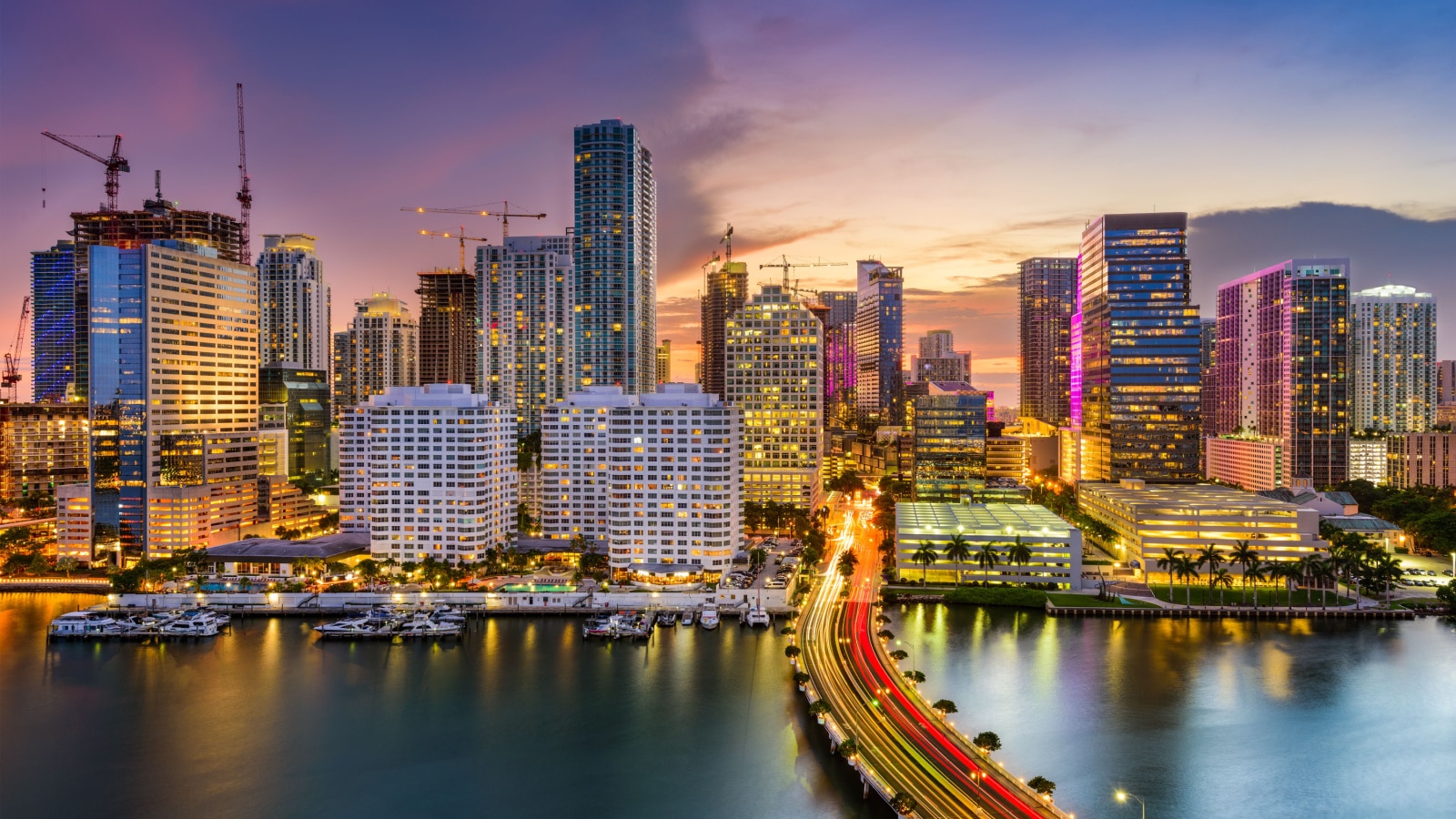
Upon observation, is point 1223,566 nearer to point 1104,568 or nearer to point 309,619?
point 1104,568

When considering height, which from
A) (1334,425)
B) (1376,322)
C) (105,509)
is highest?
(1376,322)

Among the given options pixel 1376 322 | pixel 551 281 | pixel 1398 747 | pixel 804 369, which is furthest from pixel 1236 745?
pixel 1376 322

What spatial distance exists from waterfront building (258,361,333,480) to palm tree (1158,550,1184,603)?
113 meters

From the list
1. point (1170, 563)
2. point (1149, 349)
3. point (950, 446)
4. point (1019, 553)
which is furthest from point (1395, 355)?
point (1019, 553)

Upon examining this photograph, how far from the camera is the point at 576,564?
8825 centimetres

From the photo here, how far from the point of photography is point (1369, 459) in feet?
461

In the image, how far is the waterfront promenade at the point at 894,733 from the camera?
1539 inches

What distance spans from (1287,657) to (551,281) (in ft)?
368

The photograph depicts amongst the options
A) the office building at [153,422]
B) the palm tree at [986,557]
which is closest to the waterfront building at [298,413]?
the office building at [153,422]

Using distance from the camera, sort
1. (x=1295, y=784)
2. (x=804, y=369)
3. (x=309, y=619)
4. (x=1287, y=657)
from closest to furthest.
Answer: (x=1295, y=784) < (x=1287, y=657) < (x=309, y=619) < (x=804, y=369)

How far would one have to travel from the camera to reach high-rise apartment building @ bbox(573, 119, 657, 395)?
434ft

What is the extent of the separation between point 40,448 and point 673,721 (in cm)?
13004

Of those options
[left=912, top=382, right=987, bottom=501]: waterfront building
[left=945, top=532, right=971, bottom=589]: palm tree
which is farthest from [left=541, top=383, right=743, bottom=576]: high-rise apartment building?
[left=912, top=382, right=987, bottom=501]: waterfront building

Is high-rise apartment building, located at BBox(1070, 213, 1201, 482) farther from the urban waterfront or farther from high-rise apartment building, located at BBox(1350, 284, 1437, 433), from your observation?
high-rise apartment building, located at BBox(1350, 284, 1437, 433)
